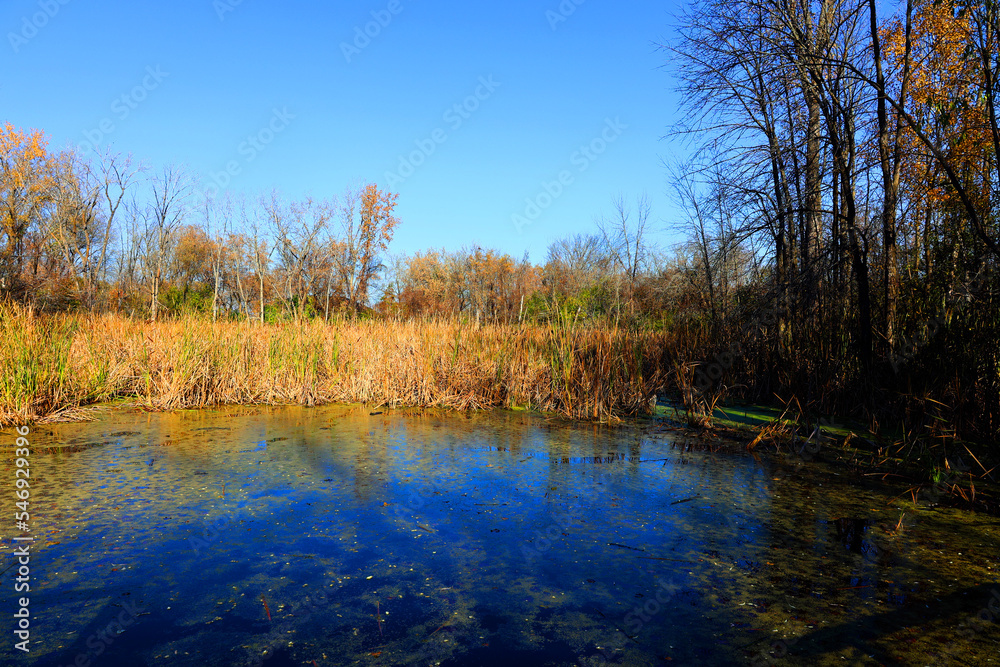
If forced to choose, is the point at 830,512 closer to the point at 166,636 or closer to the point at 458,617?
the point at 458,617

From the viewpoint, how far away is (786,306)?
258 inches

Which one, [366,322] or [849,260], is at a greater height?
[849,260]

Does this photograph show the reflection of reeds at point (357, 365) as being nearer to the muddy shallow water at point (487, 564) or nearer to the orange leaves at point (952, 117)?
the muddy shallow water at point (487, 564)

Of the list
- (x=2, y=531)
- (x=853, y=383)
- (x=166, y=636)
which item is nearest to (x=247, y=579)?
(x=166, y=636)

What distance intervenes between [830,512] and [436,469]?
2531mm

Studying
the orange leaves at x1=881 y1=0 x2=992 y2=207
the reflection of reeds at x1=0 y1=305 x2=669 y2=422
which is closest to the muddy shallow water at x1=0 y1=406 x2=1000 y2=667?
the reflection of reeds at x1=0 y1=305 x2=669 y2=422

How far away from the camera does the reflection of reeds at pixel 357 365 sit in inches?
262

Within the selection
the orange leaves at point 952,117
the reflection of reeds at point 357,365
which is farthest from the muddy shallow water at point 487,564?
the orange leaves at point 952,117

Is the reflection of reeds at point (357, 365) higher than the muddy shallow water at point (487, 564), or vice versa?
the reflection of reeds at point (357, 365)

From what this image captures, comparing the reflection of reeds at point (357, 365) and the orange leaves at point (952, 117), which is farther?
the reflection of reeds at point (357, 365)

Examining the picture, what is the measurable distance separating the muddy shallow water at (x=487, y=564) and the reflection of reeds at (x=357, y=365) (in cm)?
238

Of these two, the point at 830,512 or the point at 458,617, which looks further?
the point at 830,512

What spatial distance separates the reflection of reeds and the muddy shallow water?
238cm

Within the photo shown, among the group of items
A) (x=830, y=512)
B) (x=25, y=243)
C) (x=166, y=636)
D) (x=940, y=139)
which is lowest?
(x=166, y=636)
